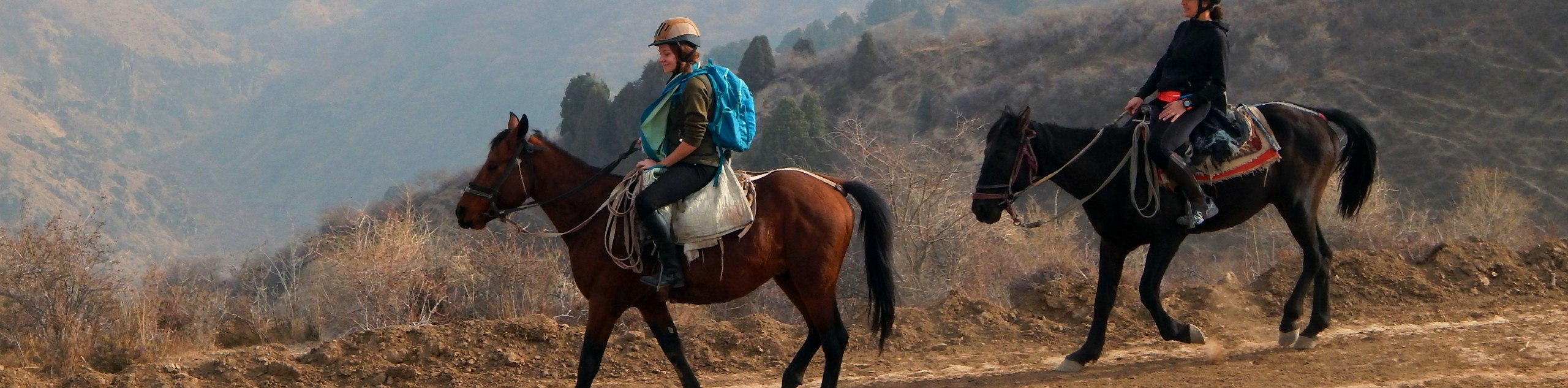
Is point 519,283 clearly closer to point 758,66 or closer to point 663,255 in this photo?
point 663,255

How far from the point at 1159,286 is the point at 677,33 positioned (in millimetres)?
3306

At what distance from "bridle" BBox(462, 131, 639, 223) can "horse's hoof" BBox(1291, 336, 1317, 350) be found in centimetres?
454

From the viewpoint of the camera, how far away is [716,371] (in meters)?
8.15

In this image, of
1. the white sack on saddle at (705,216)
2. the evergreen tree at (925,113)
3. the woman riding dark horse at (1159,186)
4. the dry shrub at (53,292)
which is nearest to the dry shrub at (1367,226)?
the woman riding dark horse at (1159,186)

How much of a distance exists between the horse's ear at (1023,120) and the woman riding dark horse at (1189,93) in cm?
83

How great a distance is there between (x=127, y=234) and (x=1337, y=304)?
146m

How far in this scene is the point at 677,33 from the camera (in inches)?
257

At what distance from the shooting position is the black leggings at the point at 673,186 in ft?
21.1

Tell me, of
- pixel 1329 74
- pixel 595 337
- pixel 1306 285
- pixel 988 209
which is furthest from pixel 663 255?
pixel 1329 74

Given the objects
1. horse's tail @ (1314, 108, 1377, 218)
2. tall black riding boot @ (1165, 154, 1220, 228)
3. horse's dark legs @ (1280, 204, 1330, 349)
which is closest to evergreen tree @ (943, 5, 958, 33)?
horse's tail @ (1314, 108, 1377, 218)

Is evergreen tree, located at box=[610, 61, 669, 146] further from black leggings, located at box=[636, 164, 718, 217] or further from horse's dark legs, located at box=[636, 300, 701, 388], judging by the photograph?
black leggings, located at box=[636, 164, 718, 217]

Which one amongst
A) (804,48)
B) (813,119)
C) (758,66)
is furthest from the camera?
(804,48)

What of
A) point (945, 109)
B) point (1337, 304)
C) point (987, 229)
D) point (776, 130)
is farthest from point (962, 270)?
point (945, 109)

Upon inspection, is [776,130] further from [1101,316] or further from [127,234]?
[127,234]
